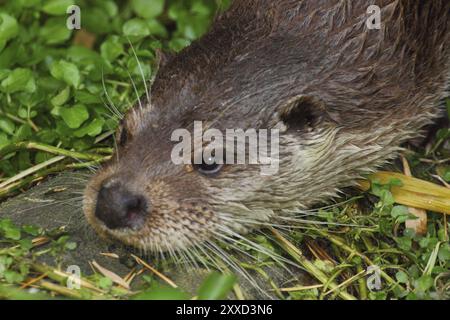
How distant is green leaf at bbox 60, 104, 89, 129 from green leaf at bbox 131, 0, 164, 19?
0.74 metres

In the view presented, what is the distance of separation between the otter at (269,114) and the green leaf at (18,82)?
30.6 inches

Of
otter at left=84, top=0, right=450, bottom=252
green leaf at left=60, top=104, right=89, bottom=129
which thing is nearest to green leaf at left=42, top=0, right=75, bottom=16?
green leaf at left=60, top=104, right=89, bottom=129

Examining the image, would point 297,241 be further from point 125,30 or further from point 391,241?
point 125,30

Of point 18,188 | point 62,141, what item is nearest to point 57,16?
point 62,141

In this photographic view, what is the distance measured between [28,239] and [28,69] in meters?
1.04

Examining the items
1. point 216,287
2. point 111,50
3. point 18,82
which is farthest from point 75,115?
point 216,287

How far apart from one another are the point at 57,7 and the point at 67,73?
451 millimetres

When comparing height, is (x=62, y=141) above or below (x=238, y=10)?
below

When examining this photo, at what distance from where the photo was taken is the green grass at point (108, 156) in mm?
2758

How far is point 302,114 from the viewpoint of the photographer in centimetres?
285

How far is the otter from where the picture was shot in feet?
8.93

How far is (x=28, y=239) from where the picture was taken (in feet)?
9.33

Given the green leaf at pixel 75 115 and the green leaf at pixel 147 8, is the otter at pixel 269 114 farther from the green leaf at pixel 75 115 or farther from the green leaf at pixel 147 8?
the green leaf at pixel 147 8

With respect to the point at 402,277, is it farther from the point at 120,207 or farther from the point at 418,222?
the point at 120,207
